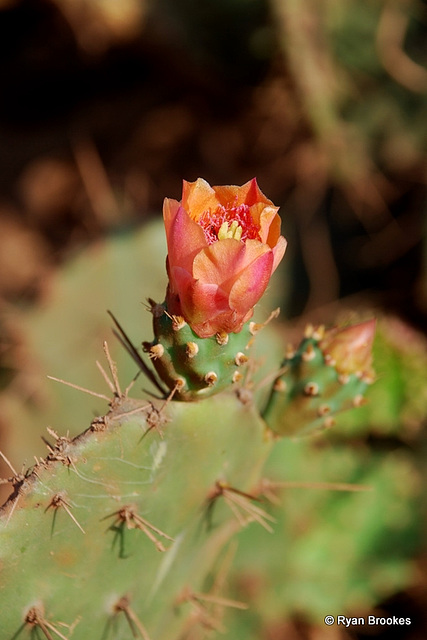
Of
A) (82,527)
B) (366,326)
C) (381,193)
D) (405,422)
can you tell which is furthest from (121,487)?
(381,193)

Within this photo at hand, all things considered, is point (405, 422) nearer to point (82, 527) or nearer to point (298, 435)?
point (298, 435)

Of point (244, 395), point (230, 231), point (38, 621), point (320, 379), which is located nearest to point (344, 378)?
point (320, 379)

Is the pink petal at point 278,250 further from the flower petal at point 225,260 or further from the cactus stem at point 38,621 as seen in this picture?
the cactus stem at point 38,621

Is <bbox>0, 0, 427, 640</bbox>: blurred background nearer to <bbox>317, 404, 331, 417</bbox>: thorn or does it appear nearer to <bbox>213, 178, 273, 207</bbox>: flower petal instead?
<bbox>317, 404, 331, 417</bbox>: thorn

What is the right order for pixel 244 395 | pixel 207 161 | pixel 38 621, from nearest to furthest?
pixel 38 621 → pixel 244 395 → pixel 207 161

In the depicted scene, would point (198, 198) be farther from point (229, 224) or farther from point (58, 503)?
point (58, 503)

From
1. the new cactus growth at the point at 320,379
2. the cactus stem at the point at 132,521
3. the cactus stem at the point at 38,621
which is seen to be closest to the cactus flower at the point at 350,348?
the new cactus growth at the point at 320,379

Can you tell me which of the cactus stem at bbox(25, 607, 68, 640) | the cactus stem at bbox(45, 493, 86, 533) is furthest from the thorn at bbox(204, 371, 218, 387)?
the cactus stem at bbox(25, 607, 68, 640)
